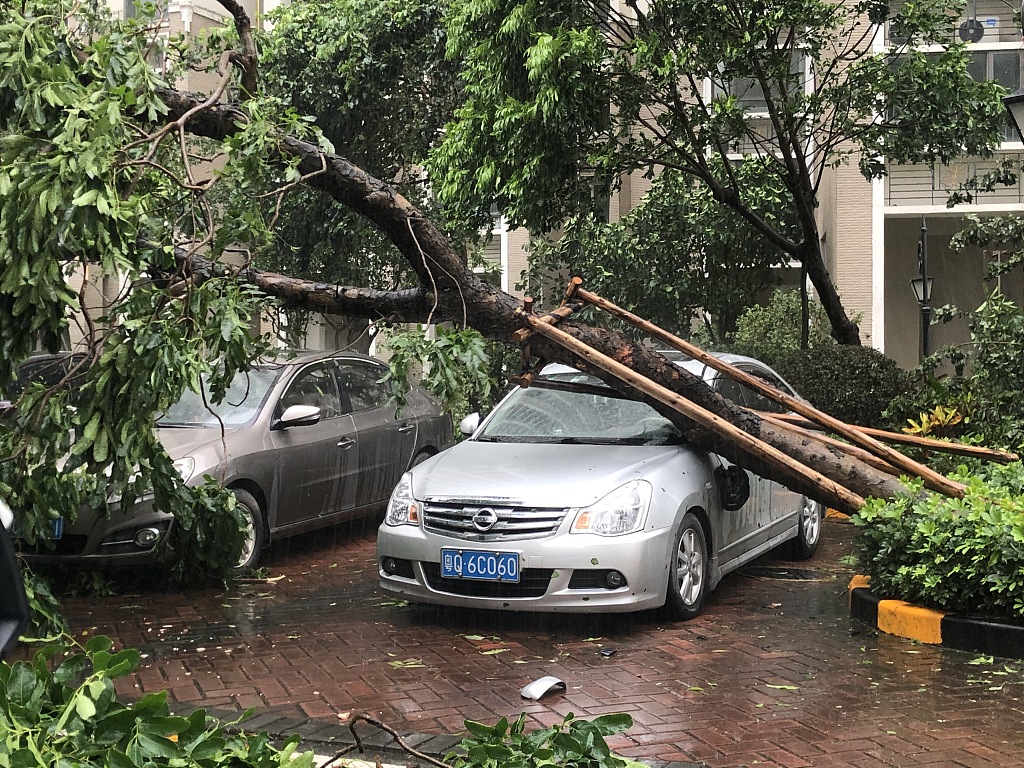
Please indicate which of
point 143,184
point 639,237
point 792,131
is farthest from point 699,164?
point 143,184

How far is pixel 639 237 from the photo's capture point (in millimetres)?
18797

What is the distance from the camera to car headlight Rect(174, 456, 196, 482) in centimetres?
814

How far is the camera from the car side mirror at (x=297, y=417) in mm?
8852

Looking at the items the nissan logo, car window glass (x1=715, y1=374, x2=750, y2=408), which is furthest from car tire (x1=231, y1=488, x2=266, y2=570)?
car window glass (x1=715, y1=374, x2=750, y2=408)

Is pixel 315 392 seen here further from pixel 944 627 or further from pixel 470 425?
pixel 944 627

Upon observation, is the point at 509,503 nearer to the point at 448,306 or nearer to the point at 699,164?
the point at 448,306

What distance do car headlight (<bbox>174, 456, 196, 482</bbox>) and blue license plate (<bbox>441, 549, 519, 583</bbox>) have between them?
232 centimetres

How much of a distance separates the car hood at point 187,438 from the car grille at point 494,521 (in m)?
2.30

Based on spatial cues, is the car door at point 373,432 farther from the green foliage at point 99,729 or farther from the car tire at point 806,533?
the green foliage at point 99,729

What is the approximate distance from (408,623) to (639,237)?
41.1 ft

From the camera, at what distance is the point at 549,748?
3.47m

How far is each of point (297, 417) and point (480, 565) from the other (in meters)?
2.72

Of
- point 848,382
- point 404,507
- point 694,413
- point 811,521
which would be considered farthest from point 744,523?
point 848,382

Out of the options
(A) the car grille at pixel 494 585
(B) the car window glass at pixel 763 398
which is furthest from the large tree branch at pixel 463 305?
(A) the car grille at pixel 494 585
